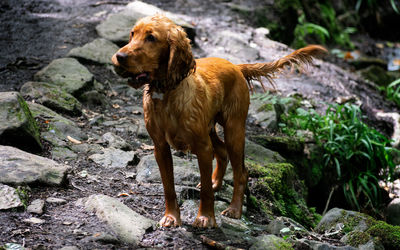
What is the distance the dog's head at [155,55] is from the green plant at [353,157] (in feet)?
13.8

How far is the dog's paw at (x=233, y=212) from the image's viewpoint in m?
4.10

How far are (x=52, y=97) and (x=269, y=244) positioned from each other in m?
3.83

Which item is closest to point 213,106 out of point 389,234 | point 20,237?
point 20,237

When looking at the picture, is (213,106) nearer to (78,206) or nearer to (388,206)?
(78,206)

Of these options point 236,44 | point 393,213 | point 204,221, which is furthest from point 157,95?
point 236,44

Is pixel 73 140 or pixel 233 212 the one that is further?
pixel 73 140

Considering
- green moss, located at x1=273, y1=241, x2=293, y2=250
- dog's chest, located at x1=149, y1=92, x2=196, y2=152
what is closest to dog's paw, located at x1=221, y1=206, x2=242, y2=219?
green moss, located at x1=273, y1=241, x2=293, y2=250

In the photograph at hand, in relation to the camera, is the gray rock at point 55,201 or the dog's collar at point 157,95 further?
the gray rock at point 55,201

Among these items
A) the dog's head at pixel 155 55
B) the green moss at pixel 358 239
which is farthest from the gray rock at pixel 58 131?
the green moss at pixel 358 239

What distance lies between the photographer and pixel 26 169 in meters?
3.92

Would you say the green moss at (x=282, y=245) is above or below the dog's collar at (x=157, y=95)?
below

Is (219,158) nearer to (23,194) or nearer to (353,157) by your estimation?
(23,194)

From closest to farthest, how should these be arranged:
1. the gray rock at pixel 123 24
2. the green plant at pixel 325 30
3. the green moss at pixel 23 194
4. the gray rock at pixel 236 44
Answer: the green moss at pixel 23 194, the gray rock at pixel 123 24, the gray rock at pixel 236 44, the green plant at pixel 325 30

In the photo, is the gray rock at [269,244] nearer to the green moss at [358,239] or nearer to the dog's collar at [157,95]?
the green moss at [358,239]
